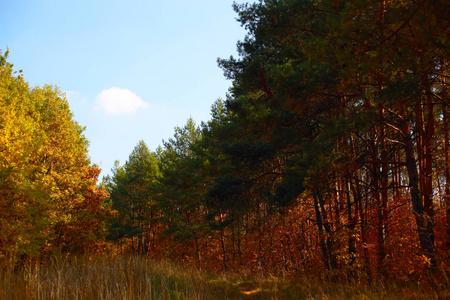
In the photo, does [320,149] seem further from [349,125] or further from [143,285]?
[143,285]

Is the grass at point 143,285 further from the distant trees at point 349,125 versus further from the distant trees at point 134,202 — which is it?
the distant trees at point 134,202

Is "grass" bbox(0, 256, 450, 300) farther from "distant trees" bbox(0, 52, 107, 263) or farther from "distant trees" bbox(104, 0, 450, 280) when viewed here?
"distant trees" bbox(0, 52, 107, 263)

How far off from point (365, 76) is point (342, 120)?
4.44ft

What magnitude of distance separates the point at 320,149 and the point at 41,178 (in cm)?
1540

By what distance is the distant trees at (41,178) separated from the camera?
10.9 meters

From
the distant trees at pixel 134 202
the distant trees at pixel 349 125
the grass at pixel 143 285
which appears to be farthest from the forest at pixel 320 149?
the distant trees at pixel 134 202

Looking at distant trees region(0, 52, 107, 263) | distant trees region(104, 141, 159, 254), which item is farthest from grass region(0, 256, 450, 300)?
distant trees region(104, 141, 159, 254)

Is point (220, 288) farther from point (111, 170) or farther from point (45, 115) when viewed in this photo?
point (111, 170)

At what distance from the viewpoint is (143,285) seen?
6.13m

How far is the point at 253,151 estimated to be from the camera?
11.5 metres

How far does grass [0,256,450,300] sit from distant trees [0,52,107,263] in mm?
3883

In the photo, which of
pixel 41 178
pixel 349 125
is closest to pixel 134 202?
pixel 41 178

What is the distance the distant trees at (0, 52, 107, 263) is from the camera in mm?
10914

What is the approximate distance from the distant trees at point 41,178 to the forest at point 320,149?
8cm
